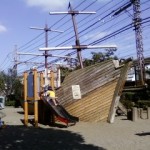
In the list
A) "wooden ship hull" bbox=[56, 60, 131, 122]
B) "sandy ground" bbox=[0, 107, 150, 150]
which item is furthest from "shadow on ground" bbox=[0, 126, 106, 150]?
"wooden ship hull" bbox=[56, 60, 131, 122]

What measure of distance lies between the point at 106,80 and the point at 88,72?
1.20m

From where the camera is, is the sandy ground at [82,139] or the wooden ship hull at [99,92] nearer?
the sandy ground at [82,139]

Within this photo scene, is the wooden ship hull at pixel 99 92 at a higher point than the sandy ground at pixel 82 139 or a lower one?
higher

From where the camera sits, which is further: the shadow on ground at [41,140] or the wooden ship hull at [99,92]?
the wooden ship hull at [99,92]

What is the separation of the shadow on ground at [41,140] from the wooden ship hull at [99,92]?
354cm

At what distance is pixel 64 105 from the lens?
1853 centimetres

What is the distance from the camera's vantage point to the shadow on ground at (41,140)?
34.0ft

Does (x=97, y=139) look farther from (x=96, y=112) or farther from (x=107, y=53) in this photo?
(x=107, y=53)

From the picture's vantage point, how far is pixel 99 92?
17281 millimetres

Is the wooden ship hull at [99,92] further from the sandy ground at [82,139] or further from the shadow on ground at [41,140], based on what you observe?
the shadow on ground at [41,140]

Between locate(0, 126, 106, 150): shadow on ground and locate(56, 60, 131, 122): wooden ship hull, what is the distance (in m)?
3.54

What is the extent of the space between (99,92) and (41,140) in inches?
236

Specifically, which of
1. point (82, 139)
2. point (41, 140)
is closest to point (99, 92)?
point (82, 139)

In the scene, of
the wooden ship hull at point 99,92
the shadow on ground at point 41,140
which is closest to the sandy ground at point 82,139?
the shadow on ground at point 41,140
